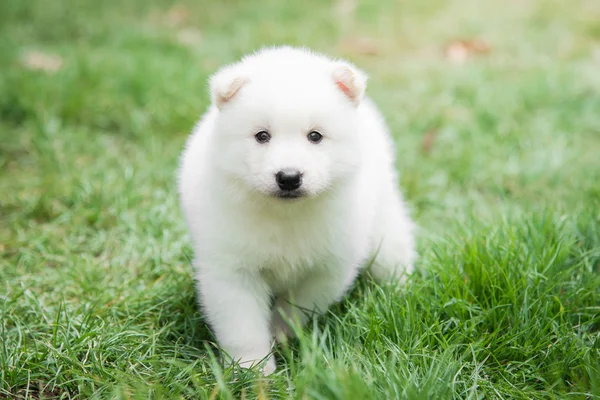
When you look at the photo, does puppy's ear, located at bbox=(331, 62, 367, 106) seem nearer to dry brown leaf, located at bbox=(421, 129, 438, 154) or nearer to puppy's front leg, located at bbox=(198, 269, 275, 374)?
puppy's front leg, located at bbox=(198, 269, 275, 374)

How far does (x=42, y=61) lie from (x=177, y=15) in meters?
2.54

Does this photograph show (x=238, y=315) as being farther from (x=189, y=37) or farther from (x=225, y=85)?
(x=189, y=37)

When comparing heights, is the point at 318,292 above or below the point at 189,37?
below

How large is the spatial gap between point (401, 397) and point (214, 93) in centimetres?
143

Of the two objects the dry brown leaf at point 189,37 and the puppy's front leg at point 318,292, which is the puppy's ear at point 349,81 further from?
the dry brown leaf at point 189,37

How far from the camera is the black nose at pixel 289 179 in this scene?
253 cm

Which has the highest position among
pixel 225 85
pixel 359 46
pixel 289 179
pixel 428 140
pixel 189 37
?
pixel 225 85

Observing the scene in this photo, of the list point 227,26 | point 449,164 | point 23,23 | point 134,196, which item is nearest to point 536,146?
point 449,164

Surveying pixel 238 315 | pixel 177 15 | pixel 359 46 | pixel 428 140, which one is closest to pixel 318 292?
pixel 238 315

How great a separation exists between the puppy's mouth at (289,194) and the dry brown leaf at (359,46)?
5.11m

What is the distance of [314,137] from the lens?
2668 mm

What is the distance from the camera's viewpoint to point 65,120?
18.4ft

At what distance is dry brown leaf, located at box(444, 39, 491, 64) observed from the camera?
7362 mm

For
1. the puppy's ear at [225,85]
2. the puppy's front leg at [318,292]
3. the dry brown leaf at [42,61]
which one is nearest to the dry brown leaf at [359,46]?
the dry brown leaf at [42,61]
